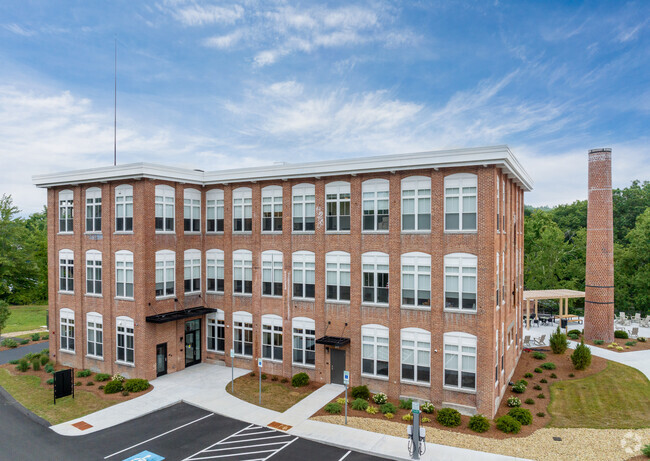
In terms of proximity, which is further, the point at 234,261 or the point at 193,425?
the point at 234,261

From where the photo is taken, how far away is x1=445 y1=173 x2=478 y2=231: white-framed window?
19.8m

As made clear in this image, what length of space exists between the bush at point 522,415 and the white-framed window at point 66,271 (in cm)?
2741

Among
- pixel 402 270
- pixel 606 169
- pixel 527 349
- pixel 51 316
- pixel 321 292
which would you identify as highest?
pixel 606 169

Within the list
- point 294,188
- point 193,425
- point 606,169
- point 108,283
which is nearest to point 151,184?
point 108,283

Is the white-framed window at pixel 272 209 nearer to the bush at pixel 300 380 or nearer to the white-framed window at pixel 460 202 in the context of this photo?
the bush at pixel 300 380

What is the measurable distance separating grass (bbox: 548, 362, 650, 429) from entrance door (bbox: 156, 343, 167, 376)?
21.2 metres

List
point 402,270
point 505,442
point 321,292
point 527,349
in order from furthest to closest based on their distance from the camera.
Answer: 1. point 527,349
2. point 321,292
3. point 402,270
4. point 505,442

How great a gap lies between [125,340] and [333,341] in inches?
508

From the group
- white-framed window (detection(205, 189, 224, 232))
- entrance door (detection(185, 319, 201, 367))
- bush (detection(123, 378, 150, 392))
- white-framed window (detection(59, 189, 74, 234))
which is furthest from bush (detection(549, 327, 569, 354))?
white-framed window (detection(59, 189, 74, 234))

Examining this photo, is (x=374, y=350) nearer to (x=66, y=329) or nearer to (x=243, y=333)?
(x=243, y=333)

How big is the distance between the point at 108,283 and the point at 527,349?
1191 inches

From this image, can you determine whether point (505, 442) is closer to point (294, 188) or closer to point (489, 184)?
point (489, 184)

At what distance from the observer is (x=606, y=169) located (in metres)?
32.3

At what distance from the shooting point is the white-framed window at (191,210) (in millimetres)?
26922
